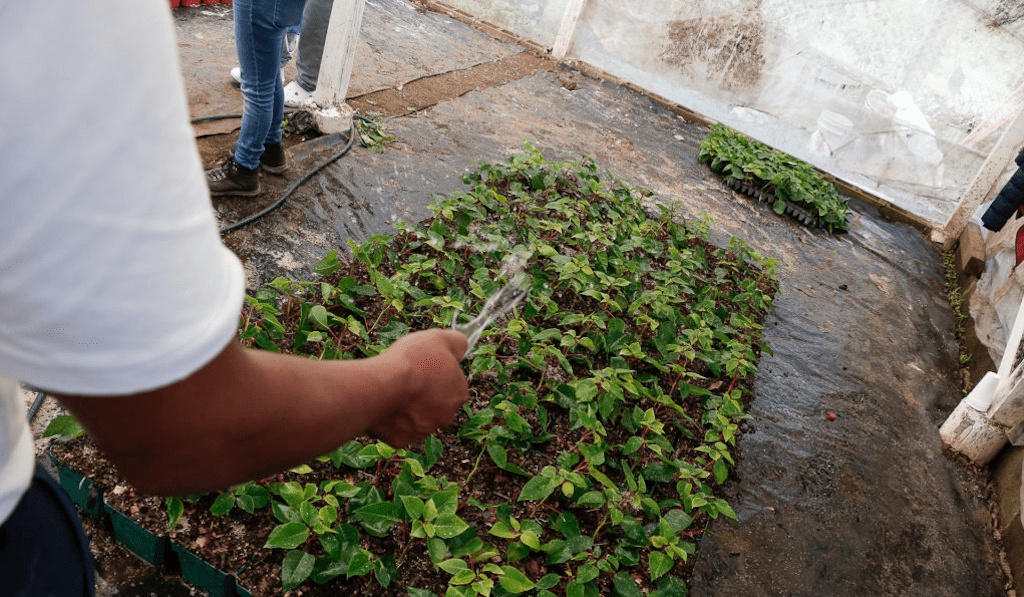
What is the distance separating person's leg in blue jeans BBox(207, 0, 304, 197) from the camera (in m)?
2.58

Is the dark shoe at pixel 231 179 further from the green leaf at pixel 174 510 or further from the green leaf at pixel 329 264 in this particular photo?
the green leaf at pixel 174 510

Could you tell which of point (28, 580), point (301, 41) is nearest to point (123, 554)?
point (28, 580)

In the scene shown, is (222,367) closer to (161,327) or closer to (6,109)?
(161,327)

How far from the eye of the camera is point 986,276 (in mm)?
4883

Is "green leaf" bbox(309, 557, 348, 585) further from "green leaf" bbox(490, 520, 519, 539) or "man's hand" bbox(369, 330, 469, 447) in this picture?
"man's hand" bbox(369, 330, 469, 447)

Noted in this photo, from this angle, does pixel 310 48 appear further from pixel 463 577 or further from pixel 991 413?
pixel 991 413

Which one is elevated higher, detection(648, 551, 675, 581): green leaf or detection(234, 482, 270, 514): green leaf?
detection(648, 551, 675, 581): green leaf

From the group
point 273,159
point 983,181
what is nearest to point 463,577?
point 273,159

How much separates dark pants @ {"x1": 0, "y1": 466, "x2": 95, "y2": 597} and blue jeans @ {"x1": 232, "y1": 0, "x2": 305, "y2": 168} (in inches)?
90.9

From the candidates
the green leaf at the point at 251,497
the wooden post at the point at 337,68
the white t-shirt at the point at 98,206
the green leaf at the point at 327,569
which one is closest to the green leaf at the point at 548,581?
the green leaf at the point at 327,569

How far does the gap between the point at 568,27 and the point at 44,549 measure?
24.8 ft

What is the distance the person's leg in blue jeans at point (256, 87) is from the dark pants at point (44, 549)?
2.32 metres

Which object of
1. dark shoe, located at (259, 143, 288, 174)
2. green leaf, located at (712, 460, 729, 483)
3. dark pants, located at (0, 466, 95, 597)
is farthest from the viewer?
dark shoe, located at (259, 143, 288, 174)

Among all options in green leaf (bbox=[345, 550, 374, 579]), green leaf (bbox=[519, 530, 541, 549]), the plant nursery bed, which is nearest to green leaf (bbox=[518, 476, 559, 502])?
the plant nursery bed
